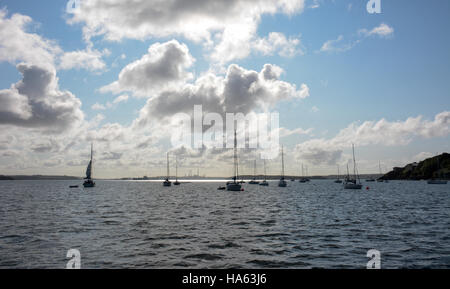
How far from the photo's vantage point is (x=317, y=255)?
21.0m

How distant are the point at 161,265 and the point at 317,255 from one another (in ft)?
34.3

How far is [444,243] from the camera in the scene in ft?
82.2

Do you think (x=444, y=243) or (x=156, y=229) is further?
(x=156, y=229)

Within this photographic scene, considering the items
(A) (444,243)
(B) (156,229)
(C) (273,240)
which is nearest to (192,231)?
(B) (156,229)

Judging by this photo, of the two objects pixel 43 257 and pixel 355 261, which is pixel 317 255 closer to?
pixel 355 261
